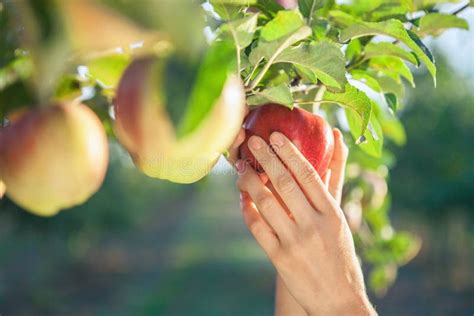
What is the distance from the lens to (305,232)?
83cm

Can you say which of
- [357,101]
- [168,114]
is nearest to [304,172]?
[357,101]

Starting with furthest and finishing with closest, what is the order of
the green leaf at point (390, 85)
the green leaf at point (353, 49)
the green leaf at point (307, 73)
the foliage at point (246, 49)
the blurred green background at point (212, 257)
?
the blurred green background at point (212, 257)
the green leaf at point (390, 85)
the green leaf at point (353, 49)
the green leaf at point (307, 73)
the foliage at point (246, 49)

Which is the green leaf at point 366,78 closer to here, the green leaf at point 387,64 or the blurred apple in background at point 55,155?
the green leaf at point 387,64

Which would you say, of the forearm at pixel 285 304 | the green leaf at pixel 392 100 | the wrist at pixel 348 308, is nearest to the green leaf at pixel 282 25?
the green leaf at pixel 392 100

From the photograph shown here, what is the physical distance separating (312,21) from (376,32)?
0.07 meters

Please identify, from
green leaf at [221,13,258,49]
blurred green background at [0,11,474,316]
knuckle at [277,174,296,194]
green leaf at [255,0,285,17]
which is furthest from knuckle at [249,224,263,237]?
blurred green background at [0,11,474,316]

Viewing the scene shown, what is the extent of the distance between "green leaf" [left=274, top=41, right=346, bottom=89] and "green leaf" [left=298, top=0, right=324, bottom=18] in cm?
10

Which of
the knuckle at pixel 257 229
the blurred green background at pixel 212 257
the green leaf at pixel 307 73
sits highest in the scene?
the green leaf at pixel 307 73

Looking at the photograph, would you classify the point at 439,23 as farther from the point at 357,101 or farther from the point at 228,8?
the point at 228,8

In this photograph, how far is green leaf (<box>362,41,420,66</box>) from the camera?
0.68 m

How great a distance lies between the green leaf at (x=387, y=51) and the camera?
677 mm

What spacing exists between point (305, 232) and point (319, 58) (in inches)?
11.6

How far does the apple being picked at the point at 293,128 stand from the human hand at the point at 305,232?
0.05ft

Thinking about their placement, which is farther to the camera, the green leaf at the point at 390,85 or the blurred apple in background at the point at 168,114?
the green leaf at the point at 390,85
